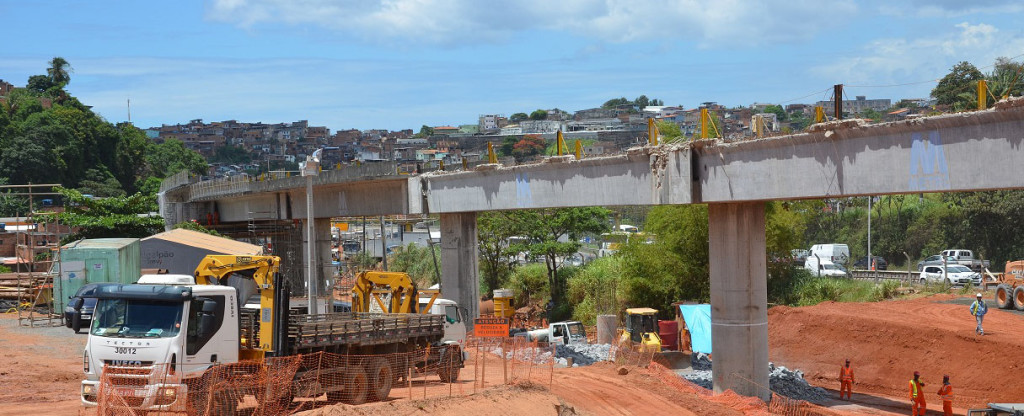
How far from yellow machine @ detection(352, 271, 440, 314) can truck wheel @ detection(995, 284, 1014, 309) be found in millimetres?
27006

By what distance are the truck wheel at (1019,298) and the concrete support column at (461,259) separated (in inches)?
886

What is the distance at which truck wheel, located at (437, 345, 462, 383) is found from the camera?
82.1 ft

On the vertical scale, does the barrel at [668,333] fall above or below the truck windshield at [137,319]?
below

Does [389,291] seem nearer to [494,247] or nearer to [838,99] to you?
[838,99]

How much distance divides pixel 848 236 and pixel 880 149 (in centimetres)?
6290

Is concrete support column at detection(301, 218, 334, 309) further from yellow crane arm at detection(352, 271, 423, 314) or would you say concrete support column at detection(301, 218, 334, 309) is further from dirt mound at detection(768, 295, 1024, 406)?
yellow crane arm at detection(352, 271, 423, 314)

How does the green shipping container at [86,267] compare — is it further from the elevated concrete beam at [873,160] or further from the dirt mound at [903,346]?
the dirt mound at [903,346]

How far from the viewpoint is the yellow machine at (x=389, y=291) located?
89.8 ft

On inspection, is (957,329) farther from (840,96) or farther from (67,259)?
(67,259)

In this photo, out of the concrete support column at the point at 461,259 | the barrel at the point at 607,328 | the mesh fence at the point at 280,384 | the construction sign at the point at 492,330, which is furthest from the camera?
the barrel at the point at 607,328

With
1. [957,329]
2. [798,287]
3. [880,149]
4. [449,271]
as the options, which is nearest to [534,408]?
[880,149]

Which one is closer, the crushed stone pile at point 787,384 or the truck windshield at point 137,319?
the truck windshield at point 137,319

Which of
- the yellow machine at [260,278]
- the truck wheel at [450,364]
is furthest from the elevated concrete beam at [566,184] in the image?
the yellow machine at [260,278]

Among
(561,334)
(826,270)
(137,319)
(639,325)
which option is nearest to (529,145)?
(826,270)
